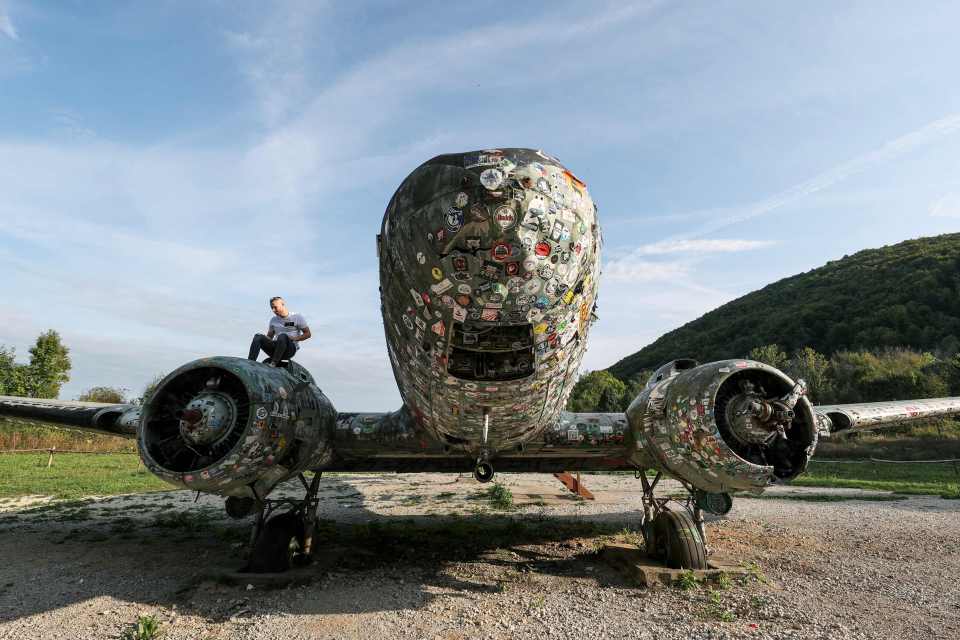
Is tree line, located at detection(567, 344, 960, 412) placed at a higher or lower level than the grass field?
higher

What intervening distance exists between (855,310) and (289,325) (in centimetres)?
6974

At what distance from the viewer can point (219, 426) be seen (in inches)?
221

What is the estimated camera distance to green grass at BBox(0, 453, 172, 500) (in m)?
16.2

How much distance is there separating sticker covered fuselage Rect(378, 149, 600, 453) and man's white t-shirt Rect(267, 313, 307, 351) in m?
3.47

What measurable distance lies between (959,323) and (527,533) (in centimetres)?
6007

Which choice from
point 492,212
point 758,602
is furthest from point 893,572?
point 492,212

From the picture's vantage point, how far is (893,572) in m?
7.56

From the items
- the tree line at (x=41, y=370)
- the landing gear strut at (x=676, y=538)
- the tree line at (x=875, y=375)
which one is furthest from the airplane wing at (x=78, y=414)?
the tree line at (x=41, y=370)

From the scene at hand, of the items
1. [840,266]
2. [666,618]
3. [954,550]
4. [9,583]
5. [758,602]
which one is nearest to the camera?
[666,618]

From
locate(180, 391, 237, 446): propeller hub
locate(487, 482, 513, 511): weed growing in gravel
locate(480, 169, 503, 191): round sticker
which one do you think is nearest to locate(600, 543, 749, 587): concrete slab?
locate(180, 391, 237, 446): propeller hub

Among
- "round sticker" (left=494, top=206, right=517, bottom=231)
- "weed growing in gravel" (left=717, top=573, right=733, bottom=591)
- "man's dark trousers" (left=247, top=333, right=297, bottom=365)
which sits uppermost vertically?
"round sticker" (left=494, top=206, right=517, bottom=231)

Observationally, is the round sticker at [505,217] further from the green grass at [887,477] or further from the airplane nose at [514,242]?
the green grass at [887,477]

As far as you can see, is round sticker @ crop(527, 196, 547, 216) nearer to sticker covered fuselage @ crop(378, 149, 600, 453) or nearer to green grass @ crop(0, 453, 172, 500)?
sticker covered fuselage @ crop(378, 149, 600, 453)

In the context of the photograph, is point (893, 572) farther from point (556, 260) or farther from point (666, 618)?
point (556, 260)
